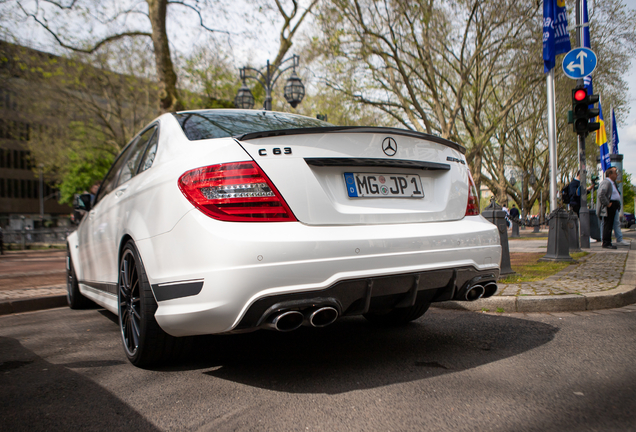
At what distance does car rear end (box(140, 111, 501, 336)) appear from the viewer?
91.0 inches

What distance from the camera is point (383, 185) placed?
2758 mm

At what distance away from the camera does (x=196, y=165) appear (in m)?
2.49

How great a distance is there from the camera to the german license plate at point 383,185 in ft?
8.73

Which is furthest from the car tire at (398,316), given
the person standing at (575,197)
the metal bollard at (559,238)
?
the person standing at (575,197)

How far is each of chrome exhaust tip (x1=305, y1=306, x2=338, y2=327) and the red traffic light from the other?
29.7 feet

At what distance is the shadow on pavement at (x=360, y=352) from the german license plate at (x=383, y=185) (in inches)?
39.6

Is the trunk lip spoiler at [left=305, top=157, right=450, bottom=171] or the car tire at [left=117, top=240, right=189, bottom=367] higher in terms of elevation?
the trunk lip spoiler at [left=305, top=157, right=450, bottom=171]

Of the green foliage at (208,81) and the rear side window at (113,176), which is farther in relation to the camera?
the green foliage at (208,81)

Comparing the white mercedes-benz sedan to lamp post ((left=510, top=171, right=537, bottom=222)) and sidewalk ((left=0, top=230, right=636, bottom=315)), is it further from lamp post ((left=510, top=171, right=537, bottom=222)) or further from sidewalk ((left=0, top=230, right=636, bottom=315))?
lamp post ((left=510, top=171, right=537, bottom=222))

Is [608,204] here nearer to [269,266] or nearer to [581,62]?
[581,62]

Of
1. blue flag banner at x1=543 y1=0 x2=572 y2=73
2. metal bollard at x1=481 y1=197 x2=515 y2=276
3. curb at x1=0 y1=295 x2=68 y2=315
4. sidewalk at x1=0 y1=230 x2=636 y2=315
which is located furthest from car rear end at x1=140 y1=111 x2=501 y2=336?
blue flag banner at x1=543 y1=0 x2=572 y2=73

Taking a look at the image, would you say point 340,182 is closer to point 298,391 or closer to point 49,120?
point 298,391

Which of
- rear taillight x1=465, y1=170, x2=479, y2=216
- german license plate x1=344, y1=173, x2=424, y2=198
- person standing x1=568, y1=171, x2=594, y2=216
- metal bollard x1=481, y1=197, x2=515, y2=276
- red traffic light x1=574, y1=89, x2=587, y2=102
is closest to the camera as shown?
german license plate x1=344, y1=173, x2=424, y2=198

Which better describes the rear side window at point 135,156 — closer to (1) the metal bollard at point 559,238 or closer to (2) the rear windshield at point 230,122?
(2) the rear windshield at point 230,122
